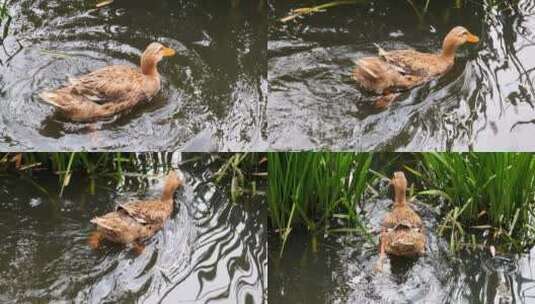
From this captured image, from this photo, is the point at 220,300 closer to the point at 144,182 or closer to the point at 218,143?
the point at 218,143

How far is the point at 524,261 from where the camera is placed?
433 centimetres

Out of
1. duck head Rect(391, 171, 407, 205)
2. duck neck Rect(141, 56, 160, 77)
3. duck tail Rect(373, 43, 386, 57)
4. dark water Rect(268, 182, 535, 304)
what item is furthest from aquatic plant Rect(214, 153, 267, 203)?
duck tail Rect(373, 43, 386, 57)

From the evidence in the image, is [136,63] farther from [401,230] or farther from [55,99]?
[401,230]

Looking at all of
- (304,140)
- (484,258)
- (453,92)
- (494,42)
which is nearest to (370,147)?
(304,140)

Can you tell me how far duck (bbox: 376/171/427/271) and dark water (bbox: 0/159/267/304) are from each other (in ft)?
2.22

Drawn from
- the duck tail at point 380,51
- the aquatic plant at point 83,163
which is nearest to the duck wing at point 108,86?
the aquatic plant at point 83,163

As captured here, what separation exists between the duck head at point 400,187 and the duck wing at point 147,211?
4.27ft

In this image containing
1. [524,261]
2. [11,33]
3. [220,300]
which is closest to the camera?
[220,300]

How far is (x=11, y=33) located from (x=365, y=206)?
7.66ft

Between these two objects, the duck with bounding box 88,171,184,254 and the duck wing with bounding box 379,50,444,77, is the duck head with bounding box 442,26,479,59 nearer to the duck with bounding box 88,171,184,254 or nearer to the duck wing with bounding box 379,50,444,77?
the duck wing with bounding box 379,50,444,77

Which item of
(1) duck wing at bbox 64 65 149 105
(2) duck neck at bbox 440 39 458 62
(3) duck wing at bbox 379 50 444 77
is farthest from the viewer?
(2) duck neck at bbox 440 39 458 62

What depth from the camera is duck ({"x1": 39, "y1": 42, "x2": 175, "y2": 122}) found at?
4.05 m

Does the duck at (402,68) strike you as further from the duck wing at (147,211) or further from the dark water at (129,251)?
the duck wing at (147,211)

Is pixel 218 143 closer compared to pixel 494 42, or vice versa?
pixel 218 143
